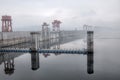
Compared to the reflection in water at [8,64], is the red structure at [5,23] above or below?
above

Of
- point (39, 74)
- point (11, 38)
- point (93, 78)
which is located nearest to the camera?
point (93, 78)

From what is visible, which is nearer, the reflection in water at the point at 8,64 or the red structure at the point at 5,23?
the reflection in water at the point at 8,64

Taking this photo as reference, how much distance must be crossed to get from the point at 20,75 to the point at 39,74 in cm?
194

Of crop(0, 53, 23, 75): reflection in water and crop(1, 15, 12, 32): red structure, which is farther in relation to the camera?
crop(1, 15, 12, 32): red structure

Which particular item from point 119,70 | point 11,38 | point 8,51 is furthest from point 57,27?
point 119,70

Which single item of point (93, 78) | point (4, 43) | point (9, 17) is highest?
point (9, 17)

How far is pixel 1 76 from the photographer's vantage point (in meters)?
14.6

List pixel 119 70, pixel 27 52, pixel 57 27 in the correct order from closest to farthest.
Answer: pixel 119 70 → pixel 27 52 → pixel 57 27

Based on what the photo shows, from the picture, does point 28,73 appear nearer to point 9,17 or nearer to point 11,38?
point 11,38

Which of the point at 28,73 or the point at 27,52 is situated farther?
the point at 27,52

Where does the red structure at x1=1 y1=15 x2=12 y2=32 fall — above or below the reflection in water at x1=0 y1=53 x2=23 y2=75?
above

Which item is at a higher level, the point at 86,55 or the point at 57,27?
the point at 57,27

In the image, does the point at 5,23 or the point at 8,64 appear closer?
the point at 8,64

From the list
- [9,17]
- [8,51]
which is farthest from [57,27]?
[8,51]
